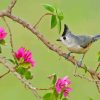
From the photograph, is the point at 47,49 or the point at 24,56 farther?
the point at 47,49

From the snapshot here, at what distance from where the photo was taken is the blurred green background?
19.4 ft

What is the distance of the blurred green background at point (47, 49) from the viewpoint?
19.4 feet

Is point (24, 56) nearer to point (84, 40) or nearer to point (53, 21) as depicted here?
point (53, 21)

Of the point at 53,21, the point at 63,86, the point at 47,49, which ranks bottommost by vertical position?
the point at 47,49

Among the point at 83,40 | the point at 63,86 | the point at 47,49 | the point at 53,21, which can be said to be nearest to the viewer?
the point at 63,86

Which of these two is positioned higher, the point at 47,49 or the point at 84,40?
the point at 84,40

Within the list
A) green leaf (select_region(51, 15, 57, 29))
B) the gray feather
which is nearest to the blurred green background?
the gray feather

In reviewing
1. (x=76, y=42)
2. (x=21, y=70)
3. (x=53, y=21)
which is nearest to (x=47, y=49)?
(x=76, y=42)

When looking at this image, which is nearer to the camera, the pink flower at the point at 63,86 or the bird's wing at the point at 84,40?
the pink flower at the point at 63,86

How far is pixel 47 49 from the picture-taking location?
636 centimetres

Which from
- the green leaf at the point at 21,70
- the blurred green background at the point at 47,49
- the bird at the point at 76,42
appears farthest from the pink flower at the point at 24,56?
the blurred green background at the point at 47,49

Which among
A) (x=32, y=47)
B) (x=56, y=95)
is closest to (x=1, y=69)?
(x=32, y=47)

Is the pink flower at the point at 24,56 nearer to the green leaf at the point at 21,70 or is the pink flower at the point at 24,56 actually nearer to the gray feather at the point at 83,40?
the green leaf at the point at 21,70

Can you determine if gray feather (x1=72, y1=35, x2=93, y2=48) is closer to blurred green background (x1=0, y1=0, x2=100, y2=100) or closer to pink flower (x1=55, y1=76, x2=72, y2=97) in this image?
pink flower (x1=55, y1=76, x2=72, y2=97)
